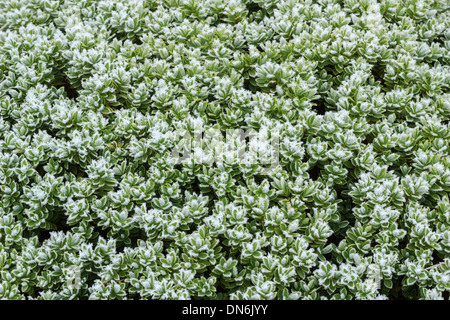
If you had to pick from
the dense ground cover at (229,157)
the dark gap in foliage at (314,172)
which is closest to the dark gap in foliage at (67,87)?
the dense ground cover at (229,157)

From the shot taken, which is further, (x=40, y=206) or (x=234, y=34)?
(x=234, y=34)

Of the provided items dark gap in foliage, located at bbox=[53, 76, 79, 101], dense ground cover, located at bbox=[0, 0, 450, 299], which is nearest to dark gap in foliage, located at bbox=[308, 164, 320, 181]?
dense ground cover, located at bbox=[0, 0, 450, 299]

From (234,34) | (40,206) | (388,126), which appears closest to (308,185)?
(388,126)

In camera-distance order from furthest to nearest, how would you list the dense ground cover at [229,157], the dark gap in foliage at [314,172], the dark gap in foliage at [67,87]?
the dark gap in foliage at [67,87]
the dark gap in foliage at [314,172]
the dense ground cover at [229,157]

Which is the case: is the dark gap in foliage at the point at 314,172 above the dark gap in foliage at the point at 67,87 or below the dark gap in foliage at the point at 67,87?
below

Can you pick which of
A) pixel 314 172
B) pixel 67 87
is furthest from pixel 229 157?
pixel 67 87

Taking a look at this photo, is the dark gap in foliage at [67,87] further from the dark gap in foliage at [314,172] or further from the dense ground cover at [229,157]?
the dark gap in foliage at [314,172]

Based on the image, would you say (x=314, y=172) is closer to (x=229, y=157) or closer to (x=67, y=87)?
(x=229, y=157)

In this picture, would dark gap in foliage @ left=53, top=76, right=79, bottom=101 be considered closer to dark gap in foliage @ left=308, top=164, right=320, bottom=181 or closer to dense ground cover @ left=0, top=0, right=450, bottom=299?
dense ground cover @ left=0, top=0, right=450, bottom=299

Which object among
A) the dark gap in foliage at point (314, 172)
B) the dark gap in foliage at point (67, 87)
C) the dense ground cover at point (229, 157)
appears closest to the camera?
the dense ground cover at point (229, 157)

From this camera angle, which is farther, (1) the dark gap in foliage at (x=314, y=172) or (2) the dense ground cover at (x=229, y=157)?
(1) the dark gap in foliage at (x=314, y=172)

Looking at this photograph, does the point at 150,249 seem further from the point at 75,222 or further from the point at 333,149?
the point at 333,149
